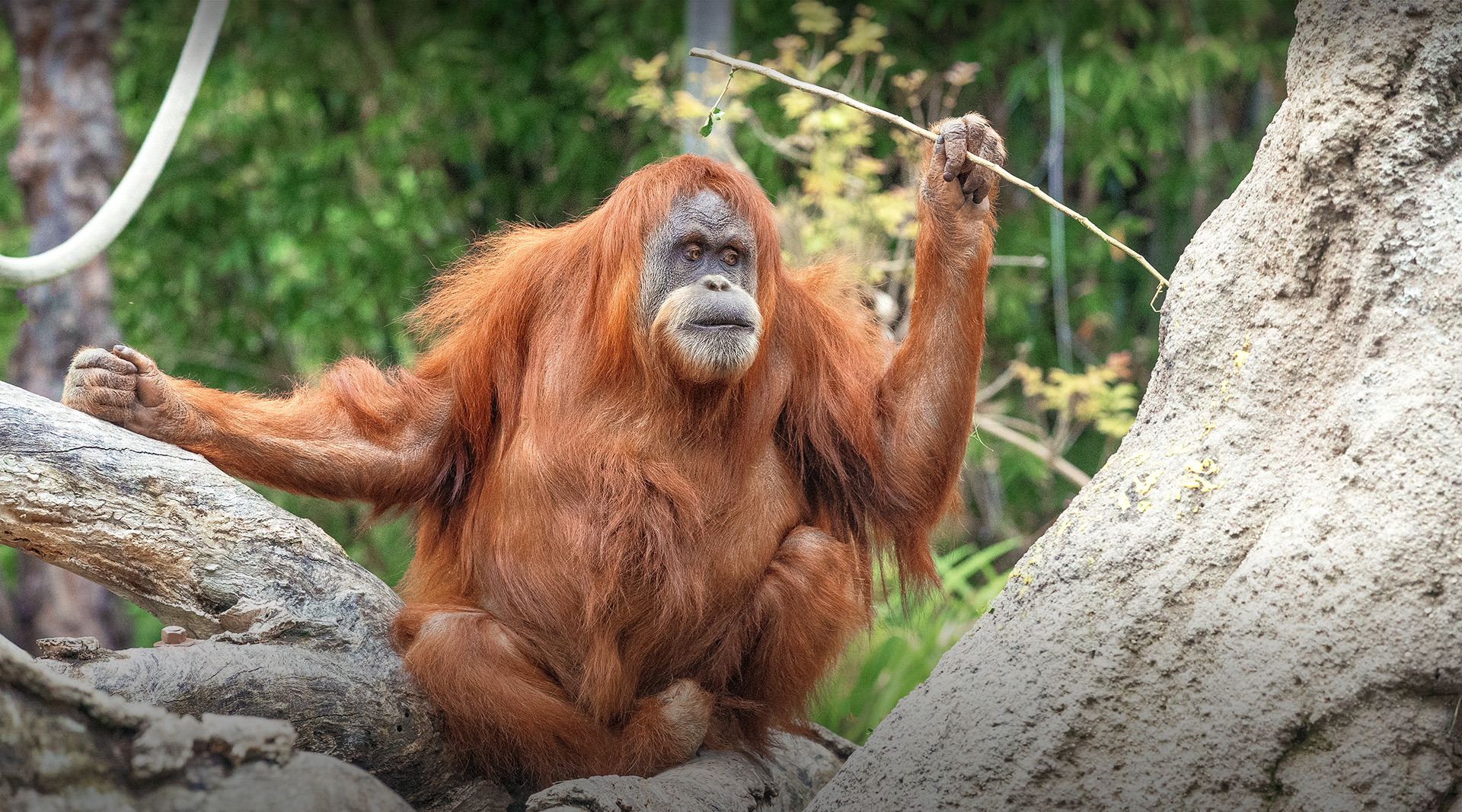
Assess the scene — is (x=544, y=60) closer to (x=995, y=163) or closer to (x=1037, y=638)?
(x=995, y=163)

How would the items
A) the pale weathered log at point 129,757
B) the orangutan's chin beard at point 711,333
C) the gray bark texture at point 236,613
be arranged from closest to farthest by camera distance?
the pale weathered log at point 129,757 → the gray bark texture at point 236,613 → the orangutan's chin beard at point 711,333

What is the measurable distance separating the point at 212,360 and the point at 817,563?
186 inches

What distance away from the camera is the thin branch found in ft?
16.7

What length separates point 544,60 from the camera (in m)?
6.34

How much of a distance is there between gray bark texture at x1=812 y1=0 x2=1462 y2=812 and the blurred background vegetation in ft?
9.77

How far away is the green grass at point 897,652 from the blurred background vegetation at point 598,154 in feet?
0.86

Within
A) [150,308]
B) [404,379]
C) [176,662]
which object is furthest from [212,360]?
[176,662]

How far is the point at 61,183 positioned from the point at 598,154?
2.42 meters

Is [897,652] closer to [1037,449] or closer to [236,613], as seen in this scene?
[1037,449]

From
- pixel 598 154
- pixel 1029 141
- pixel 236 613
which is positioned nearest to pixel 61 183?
pixel 598 154

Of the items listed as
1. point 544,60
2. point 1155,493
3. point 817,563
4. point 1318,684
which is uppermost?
point 544,60

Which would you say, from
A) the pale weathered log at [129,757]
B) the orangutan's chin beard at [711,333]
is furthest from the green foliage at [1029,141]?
the pale weathered log at [129,757]

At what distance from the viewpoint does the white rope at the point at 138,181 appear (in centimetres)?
291

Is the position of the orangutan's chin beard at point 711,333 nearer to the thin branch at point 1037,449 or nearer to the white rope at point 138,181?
the white rope at point 138,181
